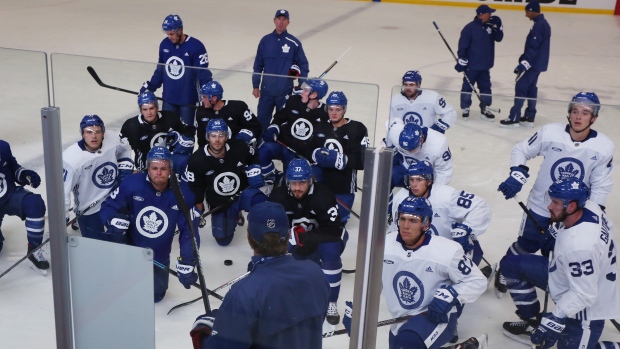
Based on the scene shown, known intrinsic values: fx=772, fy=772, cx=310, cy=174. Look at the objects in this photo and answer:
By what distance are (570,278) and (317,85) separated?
111 centimetres

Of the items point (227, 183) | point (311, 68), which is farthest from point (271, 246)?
point (311, 68)

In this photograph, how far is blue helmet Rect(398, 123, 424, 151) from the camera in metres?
2.24

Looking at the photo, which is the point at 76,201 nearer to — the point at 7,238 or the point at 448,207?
the point at 7,238

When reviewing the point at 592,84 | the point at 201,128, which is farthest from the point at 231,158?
the point at 592,84

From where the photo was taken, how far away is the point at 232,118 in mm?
2377

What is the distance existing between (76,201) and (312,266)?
0.70 m

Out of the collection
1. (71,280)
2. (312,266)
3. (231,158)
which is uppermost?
(231,158)

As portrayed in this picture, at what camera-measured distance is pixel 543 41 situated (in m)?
6.57

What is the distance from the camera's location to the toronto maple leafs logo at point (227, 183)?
89.0 inches

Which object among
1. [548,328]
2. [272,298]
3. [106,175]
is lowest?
[548,328]

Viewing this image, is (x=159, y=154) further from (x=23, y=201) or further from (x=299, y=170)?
(x=23, y=201)

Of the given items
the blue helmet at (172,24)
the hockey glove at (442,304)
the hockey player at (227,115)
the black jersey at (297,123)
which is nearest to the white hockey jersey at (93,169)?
the hockey player at (227,115)

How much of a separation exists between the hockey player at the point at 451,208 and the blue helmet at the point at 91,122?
2.93ft

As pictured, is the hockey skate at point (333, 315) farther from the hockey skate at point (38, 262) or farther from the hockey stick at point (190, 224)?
the hockey skate at point (38, 262)
